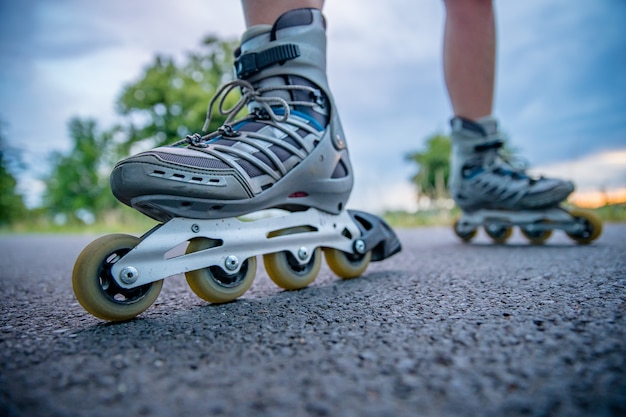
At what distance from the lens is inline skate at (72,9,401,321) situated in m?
0.91

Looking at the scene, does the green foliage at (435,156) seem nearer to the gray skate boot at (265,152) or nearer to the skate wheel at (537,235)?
the skate wheel at (537,235)

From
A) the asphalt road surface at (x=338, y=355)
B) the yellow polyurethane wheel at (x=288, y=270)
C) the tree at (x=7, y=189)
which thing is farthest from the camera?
the tree at (x=7, y=189)

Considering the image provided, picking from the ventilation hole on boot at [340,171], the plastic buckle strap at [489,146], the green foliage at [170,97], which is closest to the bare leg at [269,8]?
the ventilation hole on boot at [340,171]

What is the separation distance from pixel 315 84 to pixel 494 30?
143 centimetres

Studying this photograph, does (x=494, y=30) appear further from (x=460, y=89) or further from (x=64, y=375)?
(x=64, y=375)

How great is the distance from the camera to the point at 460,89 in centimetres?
225

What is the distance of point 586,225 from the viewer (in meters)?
2.21

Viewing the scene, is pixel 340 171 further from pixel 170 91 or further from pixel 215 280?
pixel 170 91

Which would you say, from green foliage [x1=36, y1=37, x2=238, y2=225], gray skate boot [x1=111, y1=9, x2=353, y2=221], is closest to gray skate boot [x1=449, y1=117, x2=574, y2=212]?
gray skate boot [x1=111, y1=9, x2=353, y2=221]

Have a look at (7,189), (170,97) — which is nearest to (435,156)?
(170,97)

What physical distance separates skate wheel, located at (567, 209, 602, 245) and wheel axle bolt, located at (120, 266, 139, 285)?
2164 millimetres

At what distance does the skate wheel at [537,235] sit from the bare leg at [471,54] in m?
0.71

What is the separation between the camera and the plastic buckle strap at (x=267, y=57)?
4.05 ft

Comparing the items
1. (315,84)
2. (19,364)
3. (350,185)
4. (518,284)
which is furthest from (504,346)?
(315,84)
